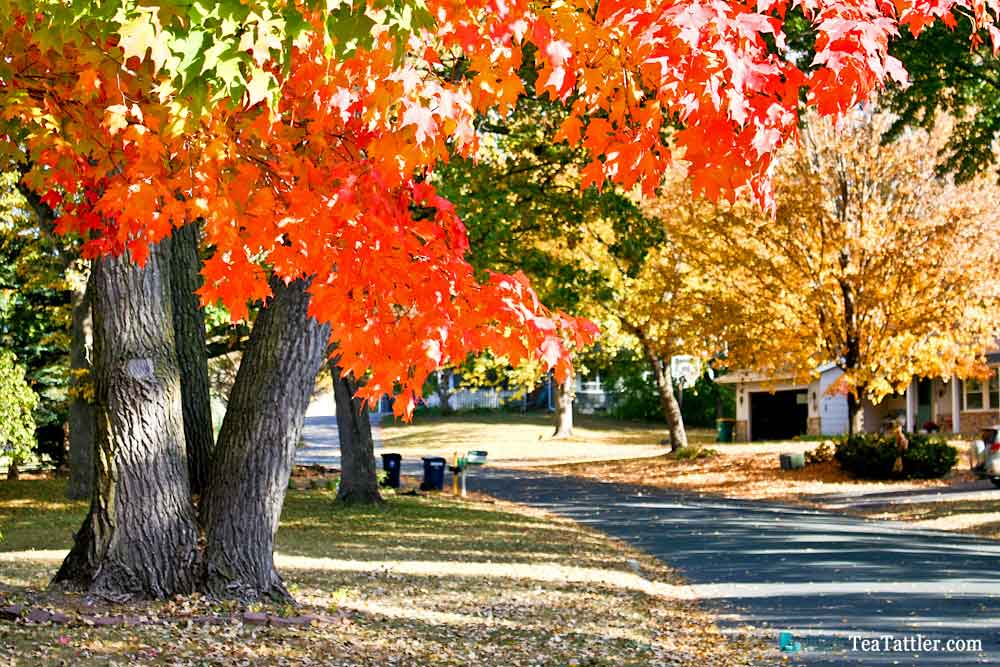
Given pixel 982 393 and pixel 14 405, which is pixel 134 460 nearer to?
pixel 14 405

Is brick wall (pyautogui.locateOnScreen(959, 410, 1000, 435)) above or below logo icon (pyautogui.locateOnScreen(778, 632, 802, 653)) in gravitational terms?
above

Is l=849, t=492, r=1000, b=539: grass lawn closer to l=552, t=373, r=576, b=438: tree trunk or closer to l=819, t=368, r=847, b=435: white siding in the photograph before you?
l=819, t=368, r=847, b=435: white siding

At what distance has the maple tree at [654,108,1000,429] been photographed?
29047mm

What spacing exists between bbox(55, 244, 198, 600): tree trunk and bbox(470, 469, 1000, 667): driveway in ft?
16.9

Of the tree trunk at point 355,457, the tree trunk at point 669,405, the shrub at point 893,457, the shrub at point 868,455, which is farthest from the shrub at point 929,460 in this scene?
the tree trunk at point 355,457

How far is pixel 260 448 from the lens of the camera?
33.8 ft

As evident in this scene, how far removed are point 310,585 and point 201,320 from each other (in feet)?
9.82

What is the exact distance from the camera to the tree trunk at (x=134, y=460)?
956 cm

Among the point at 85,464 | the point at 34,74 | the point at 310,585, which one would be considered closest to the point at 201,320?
the point at 310,585

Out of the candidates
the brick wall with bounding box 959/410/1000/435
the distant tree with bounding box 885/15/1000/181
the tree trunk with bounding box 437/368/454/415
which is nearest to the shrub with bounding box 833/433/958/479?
the distant tree with bounding box 885/15/1000/181

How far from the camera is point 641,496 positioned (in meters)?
28.5

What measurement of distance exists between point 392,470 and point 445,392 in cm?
4531

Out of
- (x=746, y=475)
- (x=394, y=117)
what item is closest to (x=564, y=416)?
(x=746, y=475)

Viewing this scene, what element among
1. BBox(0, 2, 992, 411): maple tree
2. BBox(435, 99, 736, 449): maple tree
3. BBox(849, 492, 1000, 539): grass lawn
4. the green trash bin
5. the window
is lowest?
BBox(849, 492, 1000, 539): grass lawn
